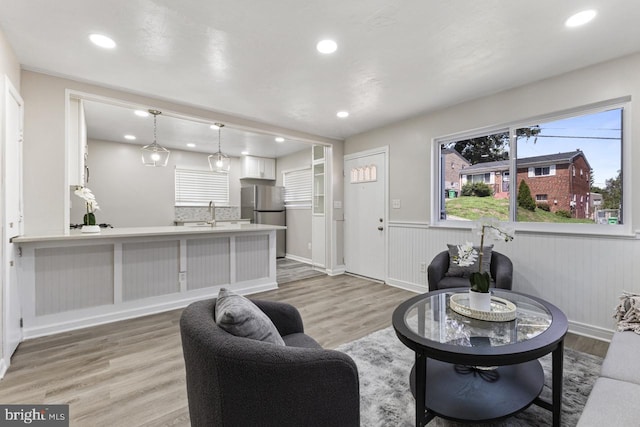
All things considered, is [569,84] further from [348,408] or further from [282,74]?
[348,408]

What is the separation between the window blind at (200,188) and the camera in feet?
20.9

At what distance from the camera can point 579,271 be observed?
2.77 metres

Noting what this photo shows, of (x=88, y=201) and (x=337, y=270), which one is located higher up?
(x=88, y=201)

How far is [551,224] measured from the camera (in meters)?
3.04

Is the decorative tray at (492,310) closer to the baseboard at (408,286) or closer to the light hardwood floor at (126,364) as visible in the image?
the light hardwood floor at (126,364)

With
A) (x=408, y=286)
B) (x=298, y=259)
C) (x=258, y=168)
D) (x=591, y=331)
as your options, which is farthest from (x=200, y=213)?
Answer: (x=591, y=331)

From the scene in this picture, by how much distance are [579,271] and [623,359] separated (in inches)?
65.4

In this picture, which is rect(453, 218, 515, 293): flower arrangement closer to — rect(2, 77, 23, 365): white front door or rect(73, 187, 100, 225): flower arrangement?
rect(2, 77, 23, 365): white front door

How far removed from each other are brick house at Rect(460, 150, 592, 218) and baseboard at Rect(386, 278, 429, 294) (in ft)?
5.21

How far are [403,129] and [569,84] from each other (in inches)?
76.5

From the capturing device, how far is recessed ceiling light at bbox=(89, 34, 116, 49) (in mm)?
2259

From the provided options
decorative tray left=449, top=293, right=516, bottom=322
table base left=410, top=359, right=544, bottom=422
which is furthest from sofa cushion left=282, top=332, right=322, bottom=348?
decorative tray left=449, top=293, right=516, bottom=322

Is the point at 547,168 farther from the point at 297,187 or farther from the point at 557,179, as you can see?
the point at 297,187

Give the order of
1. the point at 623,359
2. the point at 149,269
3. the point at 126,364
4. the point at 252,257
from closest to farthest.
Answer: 1. the point at 623,359
2. the point at 126,364
3. the point at 149,269
4. the point at 252,257
